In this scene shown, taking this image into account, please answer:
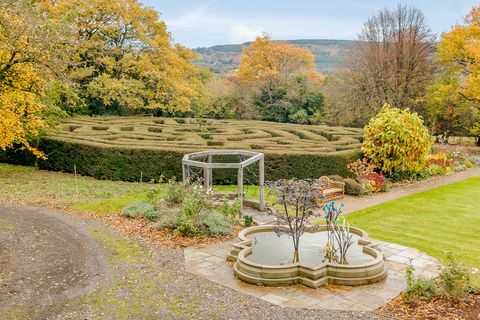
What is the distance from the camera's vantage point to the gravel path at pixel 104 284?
6.90m

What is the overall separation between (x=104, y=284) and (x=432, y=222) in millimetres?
9704

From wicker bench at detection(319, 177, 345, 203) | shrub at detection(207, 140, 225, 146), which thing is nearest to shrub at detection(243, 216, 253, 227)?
wicker bench at detection(319, 177, 345, 203)

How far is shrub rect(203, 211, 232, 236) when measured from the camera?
11.0 metres

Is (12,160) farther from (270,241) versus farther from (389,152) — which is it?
(389,152)

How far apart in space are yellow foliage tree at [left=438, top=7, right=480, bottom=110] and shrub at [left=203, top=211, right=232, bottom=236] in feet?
75.3

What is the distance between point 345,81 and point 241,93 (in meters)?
12.1

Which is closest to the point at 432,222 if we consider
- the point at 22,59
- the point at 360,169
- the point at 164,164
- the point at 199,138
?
the point at 360,169

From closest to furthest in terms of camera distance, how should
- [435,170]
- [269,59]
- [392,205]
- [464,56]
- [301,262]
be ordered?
[301,262] → [392,205] → [435,170] → [464,56] → [269,59]

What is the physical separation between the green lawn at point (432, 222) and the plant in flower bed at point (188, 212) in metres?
3.97

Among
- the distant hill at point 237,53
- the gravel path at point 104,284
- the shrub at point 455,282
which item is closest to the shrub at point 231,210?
the gravel path at point 104,284

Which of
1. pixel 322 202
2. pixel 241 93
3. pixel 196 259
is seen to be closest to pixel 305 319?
pixel 196 259

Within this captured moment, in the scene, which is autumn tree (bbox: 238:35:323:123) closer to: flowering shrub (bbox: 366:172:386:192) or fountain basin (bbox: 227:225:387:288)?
flowering shrub (bbox: 366:172:386:192)

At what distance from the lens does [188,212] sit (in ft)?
36.2

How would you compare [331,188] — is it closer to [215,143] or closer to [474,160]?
[215,143]
